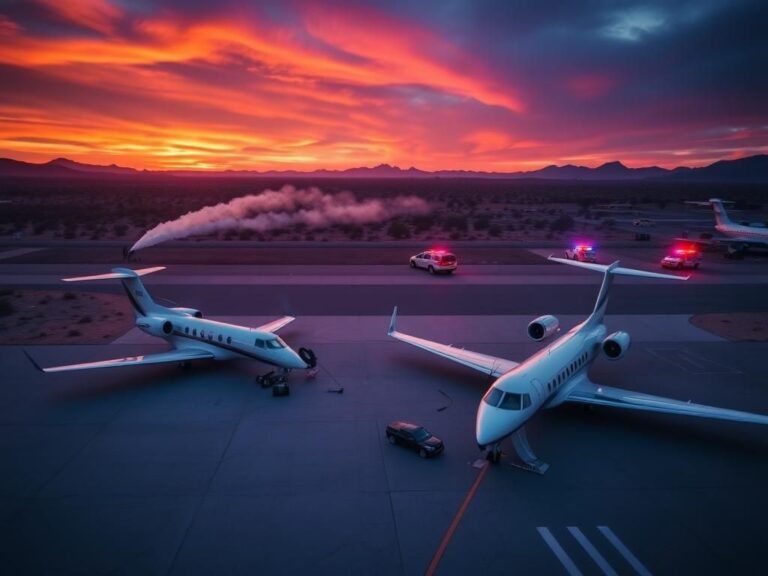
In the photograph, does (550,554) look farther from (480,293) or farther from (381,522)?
(480,293)

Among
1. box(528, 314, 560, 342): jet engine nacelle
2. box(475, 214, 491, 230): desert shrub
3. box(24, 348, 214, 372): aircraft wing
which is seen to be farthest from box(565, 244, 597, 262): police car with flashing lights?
box(24, 348, 214, 372): aircraft wing

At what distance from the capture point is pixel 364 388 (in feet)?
66.6

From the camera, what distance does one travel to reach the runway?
38.1 ft

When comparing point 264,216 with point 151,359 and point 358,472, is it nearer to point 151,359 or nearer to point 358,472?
point 151,359

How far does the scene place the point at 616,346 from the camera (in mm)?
19250

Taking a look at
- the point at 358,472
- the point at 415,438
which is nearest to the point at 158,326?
the point at 358,472

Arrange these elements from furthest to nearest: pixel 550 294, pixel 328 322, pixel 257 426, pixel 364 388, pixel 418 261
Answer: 1. pixel 418 261
2. pixel 550 294
3. pixel 328 322
4. pixel 364 388
5. pixel 257 426

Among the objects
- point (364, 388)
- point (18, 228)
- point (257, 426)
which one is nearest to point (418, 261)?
point (364, 388)

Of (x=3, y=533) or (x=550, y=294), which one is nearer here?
(x=3, y=533)

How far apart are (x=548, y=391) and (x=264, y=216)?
2040 inches

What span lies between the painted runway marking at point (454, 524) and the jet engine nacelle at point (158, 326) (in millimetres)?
14799

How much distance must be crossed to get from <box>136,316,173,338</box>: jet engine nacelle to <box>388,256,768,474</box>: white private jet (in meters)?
11.9

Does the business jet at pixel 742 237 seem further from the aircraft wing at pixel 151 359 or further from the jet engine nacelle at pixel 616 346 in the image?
the aircraft wing at pixel 151 359

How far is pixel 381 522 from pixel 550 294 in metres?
26.2
